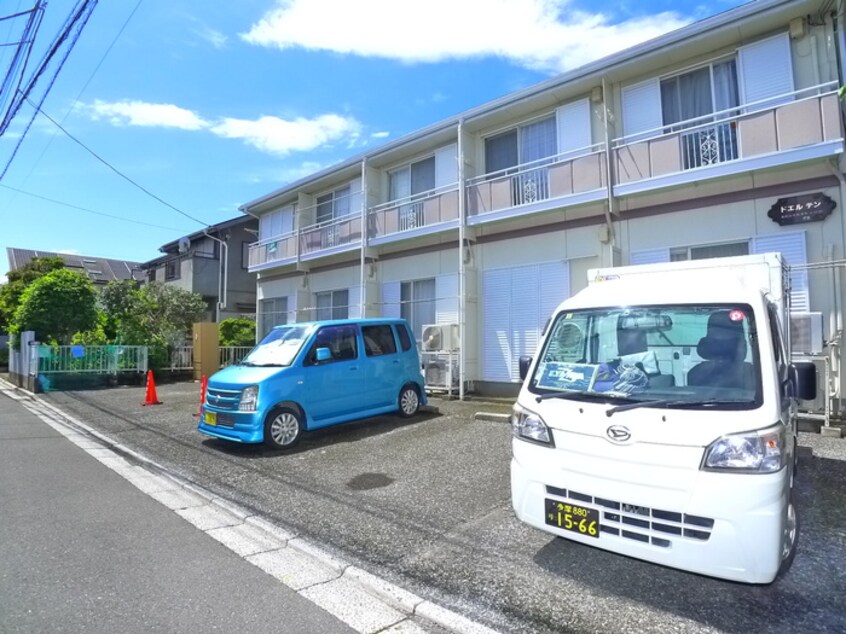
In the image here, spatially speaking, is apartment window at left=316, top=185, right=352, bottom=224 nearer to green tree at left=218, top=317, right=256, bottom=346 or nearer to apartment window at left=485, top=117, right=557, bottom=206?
apartment window at left=485, top=117, right=557, bottom=206

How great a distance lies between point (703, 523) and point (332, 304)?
45.7 feet

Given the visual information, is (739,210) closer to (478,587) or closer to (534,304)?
(534,304)

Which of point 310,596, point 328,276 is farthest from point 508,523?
point 328,276

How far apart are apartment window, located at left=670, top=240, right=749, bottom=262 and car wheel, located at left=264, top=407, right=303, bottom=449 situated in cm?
719

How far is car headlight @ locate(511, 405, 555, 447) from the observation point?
331 centimetres

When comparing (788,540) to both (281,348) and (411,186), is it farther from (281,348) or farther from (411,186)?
(411,186)

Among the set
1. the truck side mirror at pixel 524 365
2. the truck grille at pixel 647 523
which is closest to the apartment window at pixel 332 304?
the truck side mirror at pixel 524 365

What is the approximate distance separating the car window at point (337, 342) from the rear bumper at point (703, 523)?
507cm

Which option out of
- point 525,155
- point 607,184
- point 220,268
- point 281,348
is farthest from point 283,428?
point 220,268

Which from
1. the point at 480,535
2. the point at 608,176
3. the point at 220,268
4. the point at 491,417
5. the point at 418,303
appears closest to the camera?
the point at 480,535

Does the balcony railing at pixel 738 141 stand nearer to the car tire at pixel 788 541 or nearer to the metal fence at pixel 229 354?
the car tire at pixel 788 541

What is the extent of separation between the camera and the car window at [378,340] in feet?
26.8

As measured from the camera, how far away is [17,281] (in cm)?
2330

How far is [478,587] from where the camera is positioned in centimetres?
321
